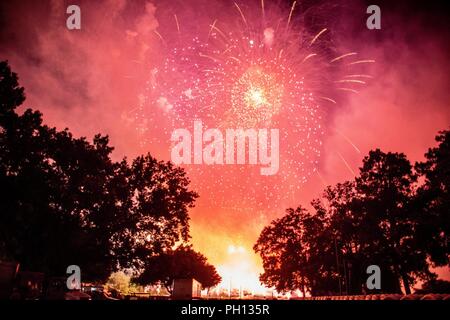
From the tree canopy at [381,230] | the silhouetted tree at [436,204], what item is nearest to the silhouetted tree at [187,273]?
the tree canopy at [381,230]

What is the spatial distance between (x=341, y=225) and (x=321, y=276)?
16.0 metres

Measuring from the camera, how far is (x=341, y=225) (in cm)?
4697

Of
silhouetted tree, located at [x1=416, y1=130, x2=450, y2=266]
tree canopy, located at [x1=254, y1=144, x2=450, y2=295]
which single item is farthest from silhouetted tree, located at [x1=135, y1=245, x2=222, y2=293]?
silhouetted tree, located at [x1=416, y1=130, x2=450, y2=266]

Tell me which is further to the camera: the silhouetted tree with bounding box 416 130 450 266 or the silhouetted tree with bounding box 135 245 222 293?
the silhouetted tree with bounding box 135 245 222 293

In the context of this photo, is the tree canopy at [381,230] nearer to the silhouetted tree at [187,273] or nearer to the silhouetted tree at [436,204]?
the silhouetted tree at [436,204]

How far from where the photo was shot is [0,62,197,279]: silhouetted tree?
80.4 ft

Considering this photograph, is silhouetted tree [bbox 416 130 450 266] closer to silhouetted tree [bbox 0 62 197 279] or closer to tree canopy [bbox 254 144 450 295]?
tree canopy [bbox 254 144 450 295]

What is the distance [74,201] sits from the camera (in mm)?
28094

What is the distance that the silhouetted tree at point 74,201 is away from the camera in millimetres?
24500

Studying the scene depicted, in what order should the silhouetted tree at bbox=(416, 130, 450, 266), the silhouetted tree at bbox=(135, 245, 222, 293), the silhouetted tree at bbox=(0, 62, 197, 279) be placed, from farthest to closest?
the silhouetted tree at bbox=(135, 245, 222, 293) < the silhouetted tree at bbox=(416, 130, 450, 266) < the silhouetted tree at bbox=(0, 62, 197, 279)

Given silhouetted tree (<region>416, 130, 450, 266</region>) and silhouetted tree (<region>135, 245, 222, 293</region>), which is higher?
silhouetted tree (<region>416, 130, 450, 266</region>)
